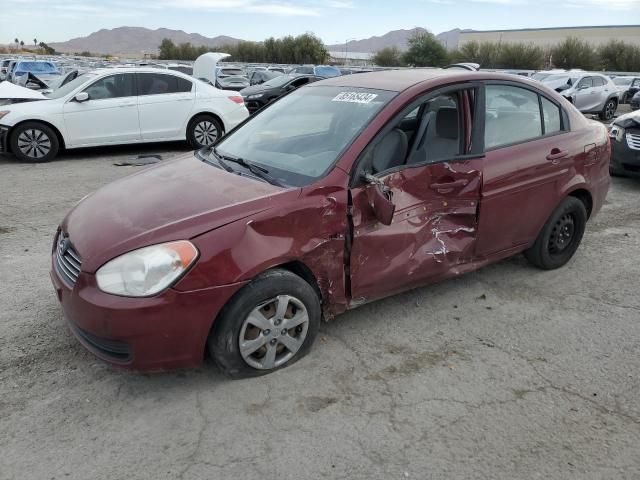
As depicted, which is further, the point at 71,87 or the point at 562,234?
the point at 71,87

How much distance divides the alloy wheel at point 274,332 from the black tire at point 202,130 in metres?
7.64

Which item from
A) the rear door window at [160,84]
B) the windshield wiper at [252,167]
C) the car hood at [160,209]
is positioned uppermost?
the rear door window at [160,84]

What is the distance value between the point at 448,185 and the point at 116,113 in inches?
288

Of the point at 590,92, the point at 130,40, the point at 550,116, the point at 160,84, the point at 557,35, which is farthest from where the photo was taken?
the point at 130,40

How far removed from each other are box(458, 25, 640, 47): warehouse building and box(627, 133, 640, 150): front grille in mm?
64300

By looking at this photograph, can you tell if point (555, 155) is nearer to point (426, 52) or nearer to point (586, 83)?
point (586, 83)

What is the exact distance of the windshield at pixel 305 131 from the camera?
341cm

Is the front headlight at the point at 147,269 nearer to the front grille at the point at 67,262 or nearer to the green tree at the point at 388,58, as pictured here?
the front grille at the point at 67,262

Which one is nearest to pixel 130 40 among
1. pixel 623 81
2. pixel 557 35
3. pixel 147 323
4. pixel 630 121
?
pixel 557 35

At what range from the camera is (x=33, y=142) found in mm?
9000

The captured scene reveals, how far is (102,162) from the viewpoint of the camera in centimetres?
927

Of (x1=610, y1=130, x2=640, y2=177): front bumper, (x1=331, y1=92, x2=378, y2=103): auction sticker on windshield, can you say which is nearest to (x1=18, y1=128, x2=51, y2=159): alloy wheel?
(x1=331, y1=92, x2=378, y2=103): auction sticker on windshield

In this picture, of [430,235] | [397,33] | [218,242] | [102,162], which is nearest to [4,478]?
[218,242]

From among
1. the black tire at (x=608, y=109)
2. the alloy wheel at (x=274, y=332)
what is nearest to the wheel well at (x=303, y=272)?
the alloy wheel at (x=274, y=332)
